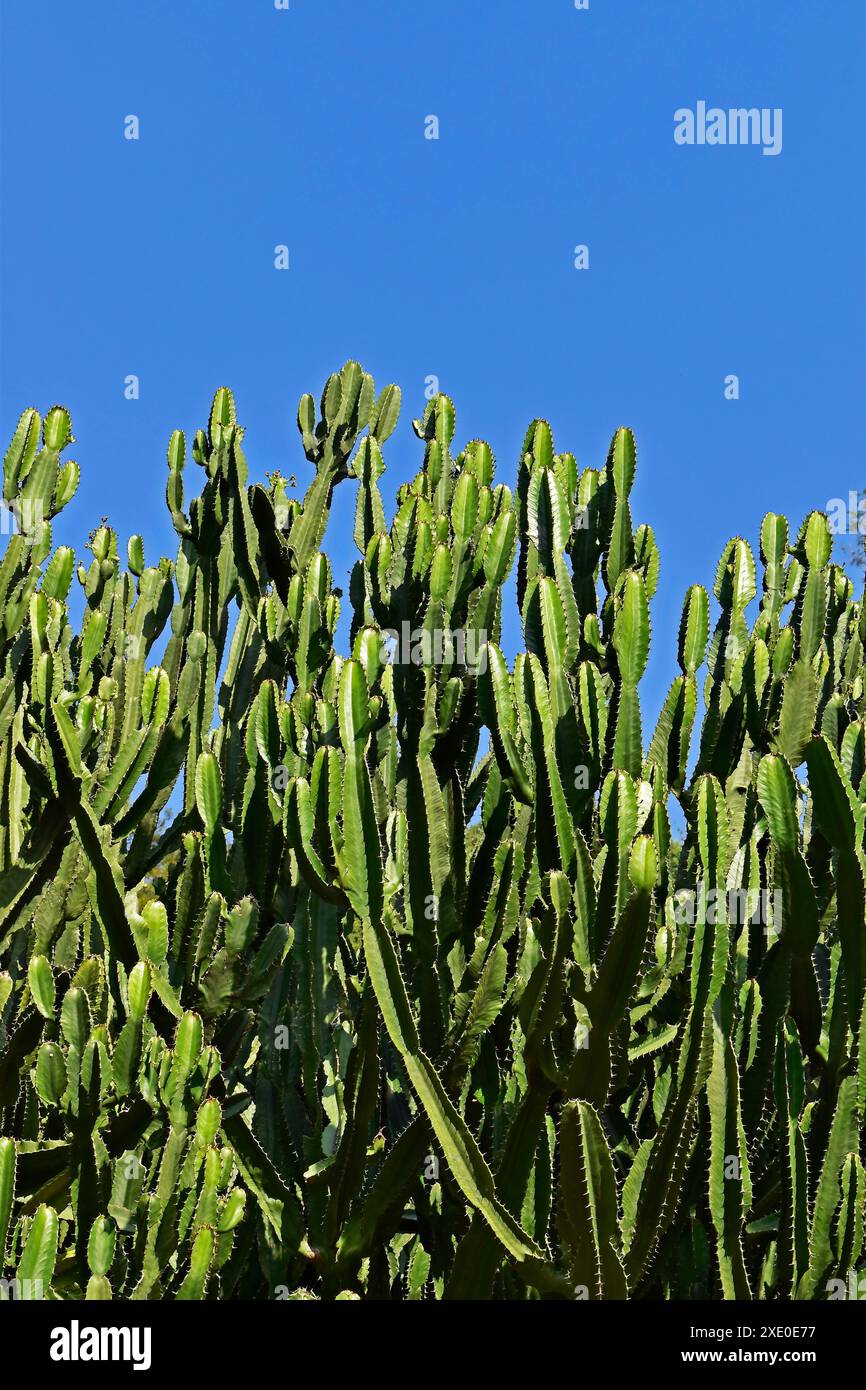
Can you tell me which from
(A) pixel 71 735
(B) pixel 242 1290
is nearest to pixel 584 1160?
(B) pixel 242 1290

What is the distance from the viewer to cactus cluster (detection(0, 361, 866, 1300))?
267 centimetres

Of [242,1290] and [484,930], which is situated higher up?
[484,930]

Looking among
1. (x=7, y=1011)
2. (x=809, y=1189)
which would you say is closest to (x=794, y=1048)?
(x=809, y=1189)

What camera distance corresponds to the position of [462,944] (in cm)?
324

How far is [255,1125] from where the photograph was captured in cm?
329

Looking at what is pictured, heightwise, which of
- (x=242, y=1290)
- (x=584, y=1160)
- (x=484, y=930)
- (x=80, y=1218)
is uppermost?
(x=484, y=930)

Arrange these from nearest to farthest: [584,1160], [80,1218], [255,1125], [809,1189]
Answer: [584,1160] → [809,1189] → [80,1218] → [255,1125]

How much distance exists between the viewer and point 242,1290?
3.44 meters

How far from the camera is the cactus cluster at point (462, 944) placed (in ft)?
8.76
